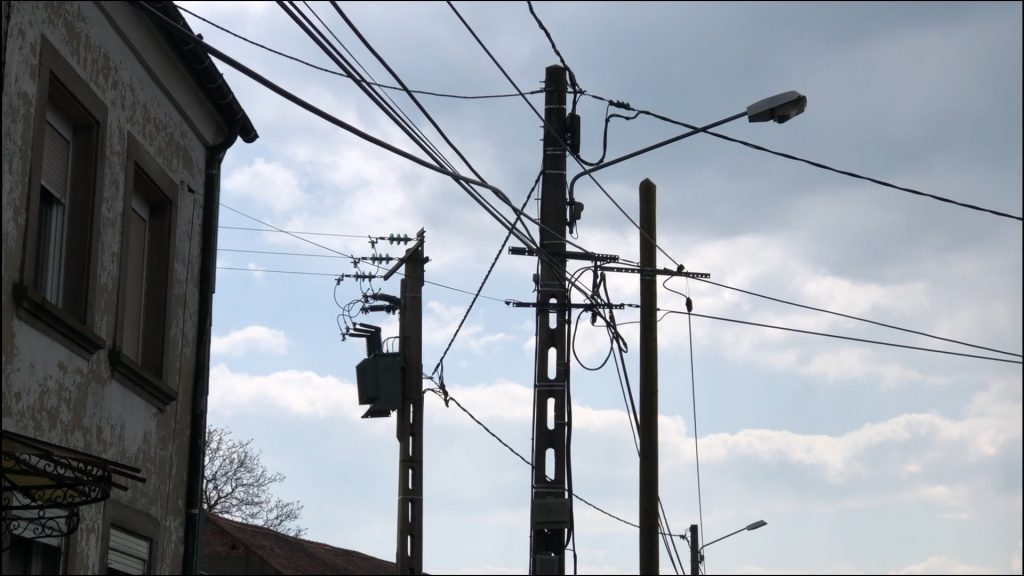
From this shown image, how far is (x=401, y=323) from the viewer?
16.8m

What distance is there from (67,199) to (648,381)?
525 centimetres

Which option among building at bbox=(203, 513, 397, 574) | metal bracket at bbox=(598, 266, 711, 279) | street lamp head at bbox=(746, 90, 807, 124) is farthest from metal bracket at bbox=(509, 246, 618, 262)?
building at bbox=(203, 513, 397, 574)

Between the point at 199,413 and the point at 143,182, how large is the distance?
244cm

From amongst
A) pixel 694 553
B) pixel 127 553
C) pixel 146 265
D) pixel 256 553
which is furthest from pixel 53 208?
pixel 694 553

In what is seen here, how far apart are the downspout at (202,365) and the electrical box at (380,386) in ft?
9.53

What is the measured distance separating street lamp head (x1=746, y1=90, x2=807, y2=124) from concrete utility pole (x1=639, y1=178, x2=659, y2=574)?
1.47 metres

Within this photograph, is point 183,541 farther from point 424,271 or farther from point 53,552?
point 424,271

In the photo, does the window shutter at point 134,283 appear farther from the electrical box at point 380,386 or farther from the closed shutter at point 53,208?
the electrical box at point 380,386

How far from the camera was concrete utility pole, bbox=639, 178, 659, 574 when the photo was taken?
1170cm

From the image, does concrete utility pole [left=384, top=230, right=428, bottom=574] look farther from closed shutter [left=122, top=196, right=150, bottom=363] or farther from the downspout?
closed shutter [left=122, top=196, right=150, bottom=363]

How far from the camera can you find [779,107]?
12.2 meters

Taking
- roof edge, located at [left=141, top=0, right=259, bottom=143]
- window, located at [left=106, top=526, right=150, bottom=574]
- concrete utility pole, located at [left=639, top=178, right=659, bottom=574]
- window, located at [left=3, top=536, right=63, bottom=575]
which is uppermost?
roof edge, located at [left=141, top=0, right=259, bottom=143]

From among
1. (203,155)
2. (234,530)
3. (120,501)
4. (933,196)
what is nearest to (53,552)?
(120,501)

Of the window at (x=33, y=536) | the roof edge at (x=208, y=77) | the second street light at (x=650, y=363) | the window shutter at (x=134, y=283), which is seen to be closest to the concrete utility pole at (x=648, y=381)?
the second street light at (x=650, y=363)
